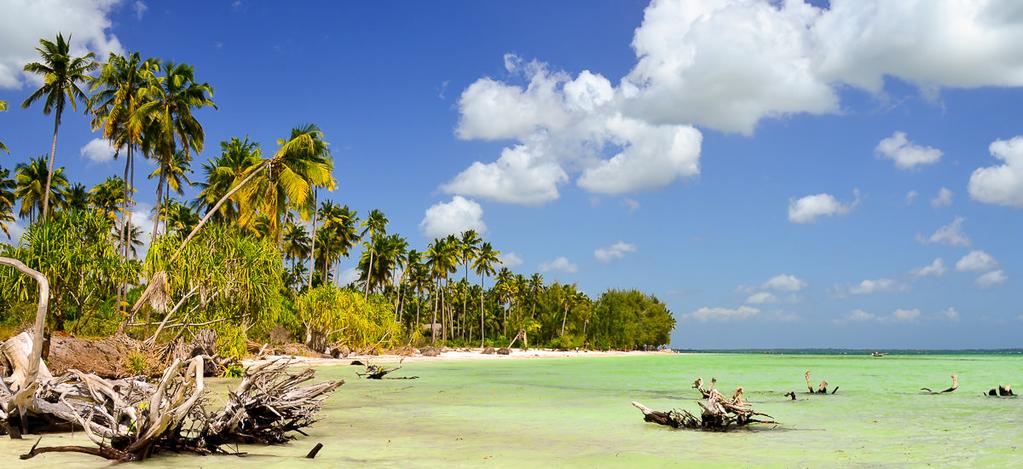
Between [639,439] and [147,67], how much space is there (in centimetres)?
3932

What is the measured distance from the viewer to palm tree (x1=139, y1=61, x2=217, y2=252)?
130 ft

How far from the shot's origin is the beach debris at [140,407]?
351 inches

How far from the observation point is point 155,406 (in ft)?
28.8

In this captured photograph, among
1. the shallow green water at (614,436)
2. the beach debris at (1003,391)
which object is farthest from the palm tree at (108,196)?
the beach debris at (1003,391)

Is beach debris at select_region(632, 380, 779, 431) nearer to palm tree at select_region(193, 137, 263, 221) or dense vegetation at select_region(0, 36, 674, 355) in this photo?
dense vegetation at select_region(0, 36, 674, 355)

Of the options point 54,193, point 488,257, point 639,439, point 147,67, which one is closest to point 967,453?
point 639,439

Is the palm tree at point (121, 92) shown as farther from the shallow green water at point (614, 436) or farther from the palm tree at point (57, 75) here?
the shallow green water at point (614, 436)

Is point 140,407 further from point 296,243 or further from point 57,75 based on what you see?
point 296,243

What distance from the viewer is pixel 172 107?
4009cm

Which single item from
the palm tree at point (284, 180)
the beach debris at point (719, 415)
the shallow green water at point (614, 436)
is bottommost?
the shallow green water at point (614, 436)

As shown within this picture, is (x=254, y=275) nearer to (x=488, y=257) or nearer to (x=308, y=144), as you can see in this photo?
(x=308, y=144)

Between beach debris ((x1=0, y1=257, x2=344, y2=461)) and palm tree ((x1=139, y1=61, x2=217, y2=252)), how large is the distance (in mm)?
31878

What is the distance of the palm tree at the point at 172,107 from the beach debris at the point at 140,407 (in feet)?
105

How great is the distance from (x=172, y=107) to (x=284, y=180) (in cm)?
1053
